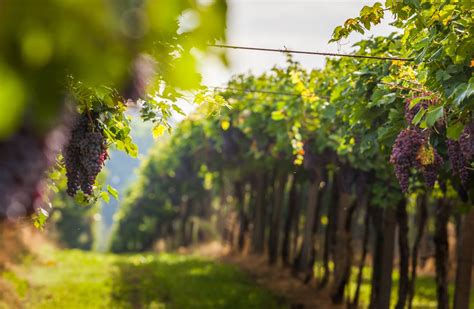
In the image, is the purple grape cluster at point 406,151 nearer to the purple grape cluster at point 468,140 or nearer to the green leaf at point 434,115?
the purple grape cluster at point 468,140

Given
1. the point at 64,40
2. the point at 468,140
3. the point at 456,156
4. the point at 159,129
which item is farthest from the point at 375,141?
the point at 64,40

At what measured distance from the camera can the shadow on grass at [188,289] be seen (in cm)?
1889

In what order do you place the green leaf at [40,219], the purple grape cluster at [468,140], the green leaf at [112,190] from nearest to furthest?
the purple grape cluster at [468,140]
the green leaf at [40,219]
the green leaf at [112,190]

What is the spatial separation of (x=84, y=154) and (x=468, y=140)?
356 centimetres

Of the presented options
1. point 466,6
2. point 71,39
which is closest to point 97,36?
point 71,39

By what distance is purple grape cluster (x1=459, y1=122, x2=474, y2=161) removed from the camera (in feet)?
21.4

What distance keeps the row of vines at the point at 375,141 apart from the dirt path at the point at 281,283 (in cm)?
43

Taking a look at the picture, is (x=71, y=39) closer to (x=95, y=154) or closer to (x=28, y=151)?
(x=28, y=151)

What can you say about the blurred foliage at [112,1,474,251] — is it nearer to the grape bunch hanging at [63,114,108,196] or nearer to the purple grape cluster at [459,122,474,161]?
the purple grape cluster at [459,122,474,161]

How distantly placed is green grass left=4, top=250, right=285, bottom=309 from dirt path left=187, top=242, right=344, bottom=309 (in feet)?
1.89

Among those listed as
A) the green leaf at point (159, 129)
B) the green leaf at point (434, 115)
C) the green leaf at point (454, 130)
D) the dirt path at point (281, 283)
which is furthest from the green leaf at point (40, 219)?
the dirt path at point (281, 283)

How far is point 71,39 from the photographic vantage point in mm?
1639

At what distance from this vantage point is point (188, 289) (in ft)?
71.4

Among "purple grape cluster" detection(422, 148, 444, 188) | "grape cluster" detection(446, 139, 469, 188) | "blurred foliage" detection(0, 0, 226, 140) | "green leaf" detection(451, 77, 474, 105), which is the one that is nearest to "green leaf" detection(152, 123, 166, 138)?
"purple grape cluster" detection(422, 148, 444, 188)
